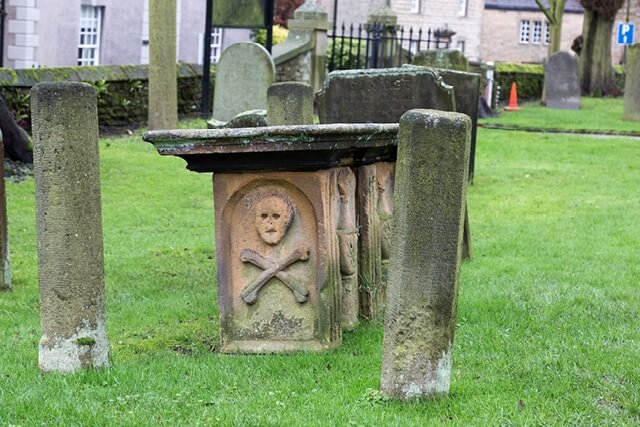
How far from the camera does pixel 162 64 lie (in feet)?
68.0

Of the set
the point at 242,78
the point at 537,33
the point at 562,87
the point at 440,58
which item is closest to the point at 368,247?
the point at 440,58

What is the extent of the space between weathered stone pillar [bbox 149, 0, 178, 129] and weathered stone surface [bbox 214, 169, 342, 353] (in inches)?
537

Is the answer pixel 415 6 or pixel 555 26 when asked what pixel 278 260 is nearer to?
pixel 555 26

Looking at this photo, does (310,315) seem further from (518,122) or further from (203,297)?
(518,122)

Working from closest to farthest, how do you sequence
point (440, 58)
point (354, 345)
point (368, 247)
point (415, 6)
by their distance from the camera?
point (354, 345), point (368, 247), point (440, 58), point (415, 6)

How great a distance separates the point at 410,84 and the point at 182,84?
15025 mm

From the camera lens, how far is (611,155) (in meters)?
20.6

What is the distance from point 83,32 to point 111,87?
40.2 ft

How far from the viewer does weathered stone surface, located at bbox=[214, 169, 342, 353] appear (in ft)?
23.2

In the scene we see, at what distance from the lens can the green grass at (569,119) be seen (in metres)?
26.3

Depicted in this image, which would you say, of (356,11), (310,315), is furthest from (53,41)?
(356,11)

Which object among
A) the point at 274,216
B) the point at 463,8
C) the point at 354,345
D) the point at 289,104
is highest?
the point at 463,8

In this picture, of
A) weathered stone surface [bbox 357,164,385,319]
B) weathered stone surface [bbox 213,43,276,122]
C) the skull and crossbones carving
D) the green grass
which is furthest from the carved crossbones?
the green grass

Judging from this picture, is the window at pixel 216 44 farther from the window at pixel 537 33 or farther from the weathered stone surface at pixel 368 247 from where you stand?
the window at pixel 537 33
